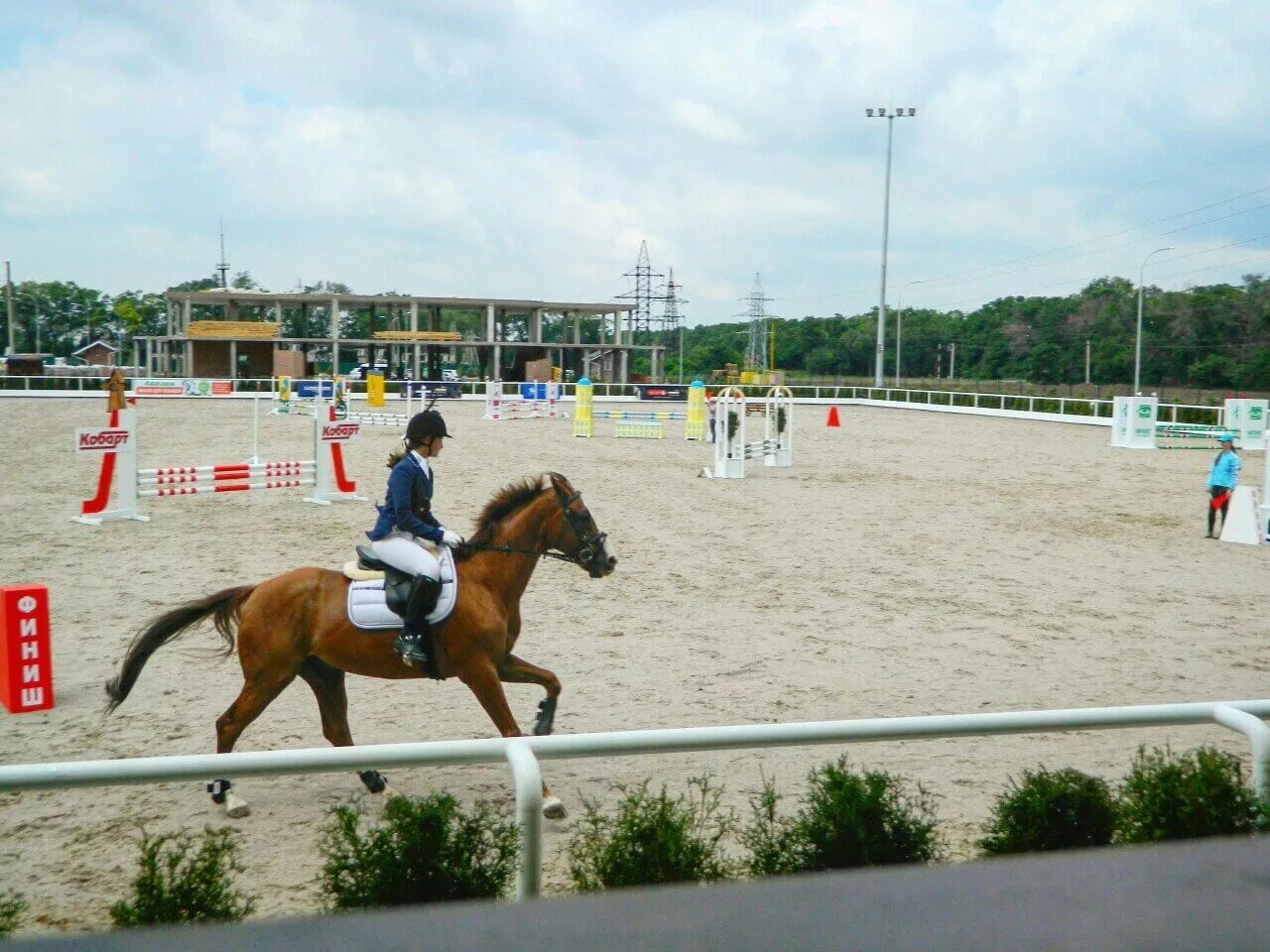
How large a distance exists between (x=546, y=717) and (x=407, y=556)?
3.67ft

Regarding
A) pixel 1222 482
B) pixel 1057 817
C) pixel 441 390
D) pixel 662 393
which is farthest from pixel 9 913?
pixel 662 393

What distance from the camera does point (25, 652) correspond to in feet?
23.9

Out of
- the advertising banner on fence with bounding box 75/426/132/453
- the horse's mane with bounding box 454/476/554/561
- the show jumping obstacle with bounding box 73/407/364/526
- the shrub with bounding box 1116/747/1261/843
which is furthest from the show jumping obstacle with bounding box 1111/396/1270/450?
the shrub with bounding box 1116/747/1261/843

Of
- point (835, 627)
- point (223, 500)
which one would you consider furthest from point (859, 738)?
point (223, 500)

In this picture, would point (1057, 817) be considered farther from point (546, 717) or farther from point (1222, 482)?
point (1222, 482)

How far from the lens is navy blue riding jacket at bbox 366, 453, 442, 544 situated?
591 centimetres

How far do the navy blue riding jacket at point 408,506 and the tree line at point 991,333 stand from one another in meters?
60.6

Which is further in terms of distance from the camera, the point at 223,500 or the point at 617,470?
the point at 617,470

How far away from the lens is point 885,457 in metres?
27.8

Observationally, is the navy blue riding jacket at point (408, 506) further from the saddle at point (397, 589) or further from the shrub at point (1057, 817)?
the shrub at point (1057, 817)

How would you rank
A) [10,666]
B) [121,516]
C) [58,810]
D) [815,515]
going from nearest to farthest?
[58,810], [10,666], [121,516], [815,515]

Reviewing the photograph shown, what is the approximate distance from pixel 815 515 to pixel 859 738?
1458 centimetres

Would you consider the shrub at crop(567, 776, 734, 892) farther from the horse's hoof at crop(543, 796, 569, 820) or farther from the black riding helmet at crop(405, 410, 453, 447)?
the black riding helmet at crop(405, 410, 453, 447)

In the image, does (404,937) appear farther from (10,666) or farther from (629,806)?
(10,666)
